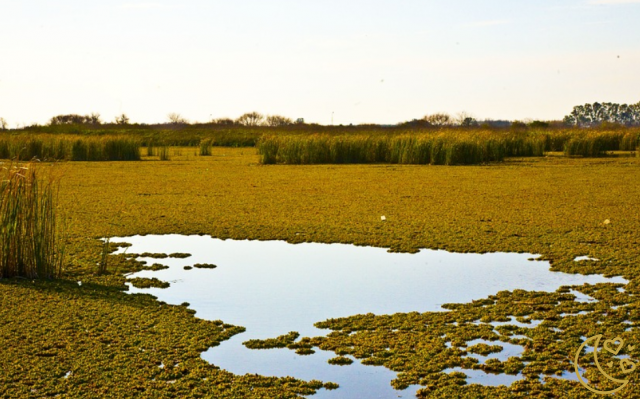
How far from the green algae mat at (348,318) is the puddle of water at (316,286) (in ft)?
0.44

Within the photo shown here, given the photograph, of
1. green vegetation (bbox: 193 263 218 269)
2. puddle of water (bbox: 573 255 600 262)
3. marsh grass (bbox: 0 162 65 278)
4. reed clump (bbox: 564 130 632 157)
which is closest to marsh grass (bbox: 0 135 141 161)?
reed clump (bbox: 564 130 632 157)

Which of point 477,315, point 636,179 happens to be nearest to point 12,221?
point 477,315

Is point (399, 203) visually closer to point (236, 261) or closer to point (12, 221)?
point (236, 261)

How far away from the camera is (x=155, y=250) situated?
648 cm

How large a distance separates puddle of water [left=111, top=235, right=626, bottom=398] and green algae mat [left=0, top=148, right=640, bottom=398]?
134 millimetres

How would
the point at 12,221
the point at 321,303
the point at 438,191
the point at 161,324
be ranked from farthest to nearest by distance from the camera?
1. the point at 438,191
2. the point at 12,221
3. the point at 321,303
4. the point at 161,324

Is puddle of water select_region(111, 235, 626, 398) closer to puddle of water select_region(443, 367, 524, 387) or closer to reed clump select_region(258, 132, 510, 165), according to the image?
puddle of water select_region(443, 367, 524, 387)

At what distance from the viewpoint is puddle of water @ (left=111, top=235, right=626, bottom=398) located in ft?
11.6

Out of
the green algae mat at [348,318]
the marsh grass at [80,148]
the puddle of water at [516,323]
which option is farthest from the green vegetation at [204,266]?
the marsh grass at [80,148]

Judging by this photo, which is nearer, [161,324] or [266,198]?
[161,324]

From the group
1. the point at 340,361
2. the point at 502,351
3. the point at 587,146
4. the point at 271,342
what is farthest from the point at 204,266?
the point at 587,146

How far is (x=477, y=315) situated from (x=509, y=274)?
120 centimetres

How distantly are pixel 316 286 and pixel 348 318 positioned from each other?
971mm

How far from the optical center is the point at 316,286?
523 centimetres
